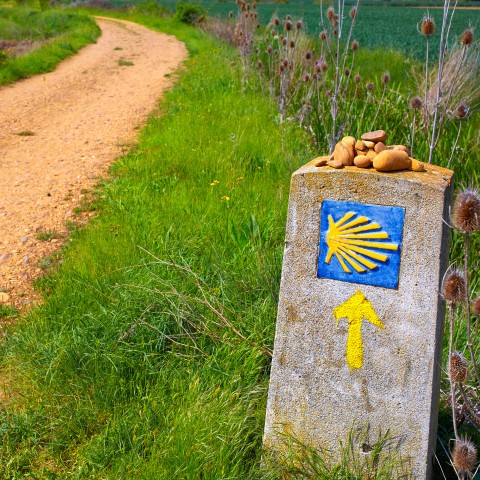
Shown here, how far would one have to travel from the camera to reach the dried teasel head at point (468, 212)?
1.63 meters

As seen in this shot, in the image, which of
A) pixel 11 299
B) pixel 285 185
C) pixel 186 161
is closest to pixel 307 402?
pixel 11 299

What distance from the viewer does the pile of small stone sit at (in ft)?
6.43

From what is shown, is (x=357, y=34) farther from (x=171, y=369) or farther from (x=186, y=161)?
(x=171, y=369)

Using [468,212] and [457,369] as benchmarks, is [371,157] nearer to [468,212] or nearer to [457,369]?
[468,212]

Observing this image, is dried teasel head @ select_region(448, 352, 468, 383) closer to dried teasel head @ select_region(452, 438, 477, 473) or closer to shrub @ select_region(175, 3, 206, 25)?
dried teasel head @ select_region(452, 438, 477, 473)

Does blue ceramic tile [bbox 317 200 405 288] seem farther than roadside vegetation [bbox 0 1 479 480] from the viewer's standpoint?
No

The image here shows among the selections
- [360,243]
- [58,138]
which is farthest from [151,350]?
[58,138]

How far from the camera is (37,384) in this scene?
261cm

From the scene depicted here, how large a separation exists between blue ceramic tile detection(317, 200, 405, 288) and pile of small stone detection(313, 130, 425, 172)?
0.46 ft

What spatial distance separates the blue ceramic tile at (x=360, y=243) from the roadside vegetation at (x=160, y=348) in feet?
1.94

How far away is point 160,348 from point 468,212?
1575 mm

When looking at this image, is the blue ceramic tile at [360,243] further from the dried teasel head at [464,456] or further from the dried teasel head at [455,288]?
the dried teasel head at [464,456]

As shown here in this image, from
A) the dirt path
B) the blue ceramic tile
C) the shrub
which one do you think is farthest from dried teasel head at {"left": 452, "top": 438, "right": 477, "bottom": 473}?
the shrub

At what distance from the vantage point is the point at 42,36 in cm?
2078
